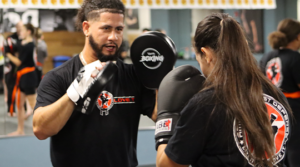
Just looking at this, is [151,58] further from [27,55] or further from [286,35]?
[27,55]

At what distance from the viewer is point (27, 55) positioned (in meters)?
4.09

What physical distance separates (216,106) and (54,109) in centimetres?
70

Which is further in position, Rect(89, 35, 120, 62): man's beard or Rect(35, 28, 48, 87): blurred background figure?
Rect(35, 28, 48, 87): blurred background figure

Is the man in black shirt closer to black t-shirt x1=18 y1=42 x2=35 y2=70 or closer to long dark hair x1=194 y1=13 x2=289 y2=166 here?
long dark hair x1=194 y1=13 x2=289 y2=166

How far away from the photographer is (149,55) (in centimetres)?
160

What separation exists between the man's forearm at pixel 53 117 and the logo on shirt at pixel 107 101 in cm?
18

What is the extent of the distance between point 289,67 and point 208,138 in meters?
2.20

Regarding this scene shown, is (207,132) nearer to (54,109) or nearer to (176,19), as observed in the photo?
(54,109)

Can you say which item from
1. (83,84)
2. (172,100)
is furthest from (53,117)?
(172,100)

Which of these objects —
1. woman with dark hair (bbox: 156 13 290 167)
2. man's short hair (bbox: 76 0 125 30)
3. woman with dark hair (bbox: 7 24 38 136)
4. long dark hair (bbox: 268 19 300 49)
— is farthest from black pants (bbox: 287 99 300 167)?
woman with dark hair (bbox: 7 24 38 136)

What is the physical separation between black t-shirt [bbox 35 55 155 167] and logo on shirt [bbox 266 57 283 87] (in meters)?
1.92

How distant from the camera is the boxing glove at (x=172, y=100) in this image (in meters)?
1.20

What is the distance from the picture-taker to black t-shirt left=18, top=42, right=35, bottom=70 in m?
4.01

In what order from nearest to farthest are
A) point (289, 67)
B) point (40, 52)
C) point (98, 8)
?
point (98, 8), point (289, 67), point (40, 52)
